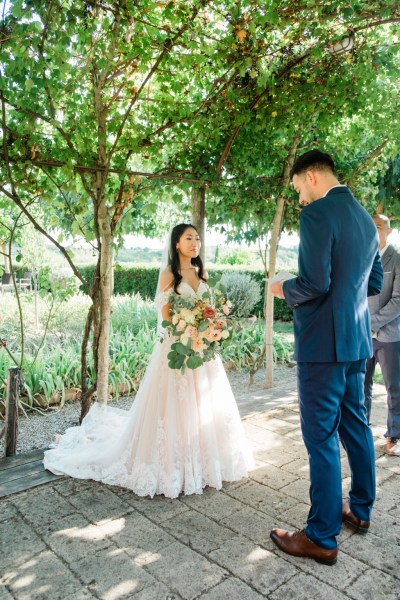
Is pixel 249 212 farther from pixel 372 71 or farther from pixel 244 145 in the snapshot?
pixel 372 71

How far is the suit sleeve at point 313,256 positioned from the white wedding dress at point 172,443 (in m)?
1.16

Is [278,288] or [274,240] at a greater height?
A: [274,240]

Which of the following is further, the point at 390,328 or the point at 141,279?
the point at 141,279

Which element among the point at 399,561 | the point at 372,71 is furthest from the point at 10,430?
the point at 372,71

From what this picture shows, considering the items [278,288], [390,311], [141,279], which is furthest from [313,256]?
[141,279]

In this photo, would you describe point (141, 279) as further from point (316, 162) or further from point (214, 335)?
point (316, 162)

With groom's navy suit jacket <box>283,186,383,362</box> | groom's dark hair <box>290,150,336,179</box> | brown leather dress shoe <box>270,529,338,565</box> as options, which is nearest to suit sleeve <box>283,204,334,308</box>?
groom's navy suit jacket <box>283,186,383,362</box>

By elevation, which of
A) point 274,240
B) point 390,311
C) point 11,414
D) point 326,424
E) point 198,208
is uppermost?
point 198,208

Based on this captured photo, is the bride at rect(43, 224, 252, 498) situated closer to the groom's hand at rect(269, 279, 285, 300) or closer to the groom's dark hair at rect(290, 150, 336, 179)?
the groom's hand at rect(269, 279, 285, 300)

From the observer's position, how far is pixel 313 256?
2.23 metres

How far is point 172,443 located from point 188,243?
4.68ft

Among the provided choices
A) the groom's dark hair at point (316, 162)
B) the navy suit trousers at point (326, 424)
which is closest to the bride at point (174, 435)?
the navy suit trousers at point (326, 424)

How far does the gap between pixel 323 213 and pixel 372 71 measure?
2525 millimetres

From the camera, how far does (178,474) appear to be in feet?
9.83
